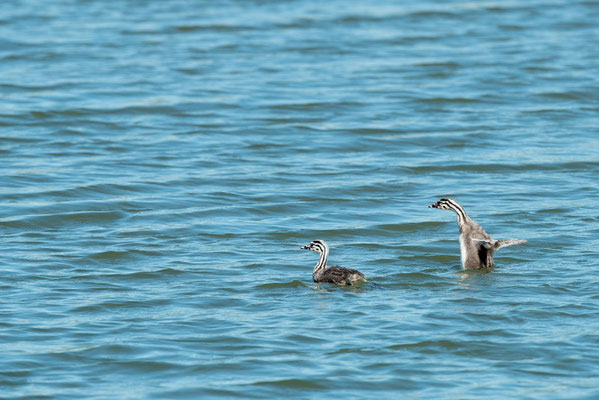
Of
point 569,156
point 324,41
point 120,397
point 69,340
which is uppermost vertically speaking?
point 324,41

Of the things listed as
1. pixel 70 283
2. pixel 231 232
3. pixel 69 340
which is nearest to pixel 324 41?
pixel 231 232

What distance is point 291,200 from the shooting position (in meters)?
16.5

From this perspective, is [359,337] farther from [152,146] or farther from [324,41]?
[324,41]

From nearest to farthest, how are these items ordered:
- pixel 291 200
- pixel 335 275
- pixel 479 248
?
1. pixel 335 275
2. pixel 479 248
3. pixel 291 200

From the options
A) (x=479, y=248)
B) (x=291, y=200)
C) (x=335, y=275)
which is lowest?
(x=335, y=275)

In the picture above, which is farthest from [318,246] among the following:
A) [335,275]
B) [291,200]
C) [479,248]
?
[291,200]

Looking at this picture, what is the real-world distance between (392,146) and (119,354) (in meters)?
10.4

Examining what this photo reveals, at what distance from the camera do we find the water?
33.0 feet

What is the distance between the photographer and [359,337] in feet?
34.1

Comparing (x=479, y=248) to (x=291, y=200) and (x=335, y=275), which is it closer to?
(x=335, y=275)

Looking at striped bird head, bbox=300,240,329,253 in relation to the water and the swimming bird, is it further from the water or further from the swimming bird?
the swimming bird

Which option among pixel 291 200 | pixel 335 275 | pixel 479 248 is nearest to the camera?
pixel 335 275

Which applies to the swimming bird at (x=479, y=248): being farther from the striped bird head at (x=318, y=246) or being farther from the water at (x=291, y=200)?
the striped bird head at (x=318, y=246)

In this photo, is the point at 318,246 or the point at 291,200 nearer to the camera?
the point at 318,246
